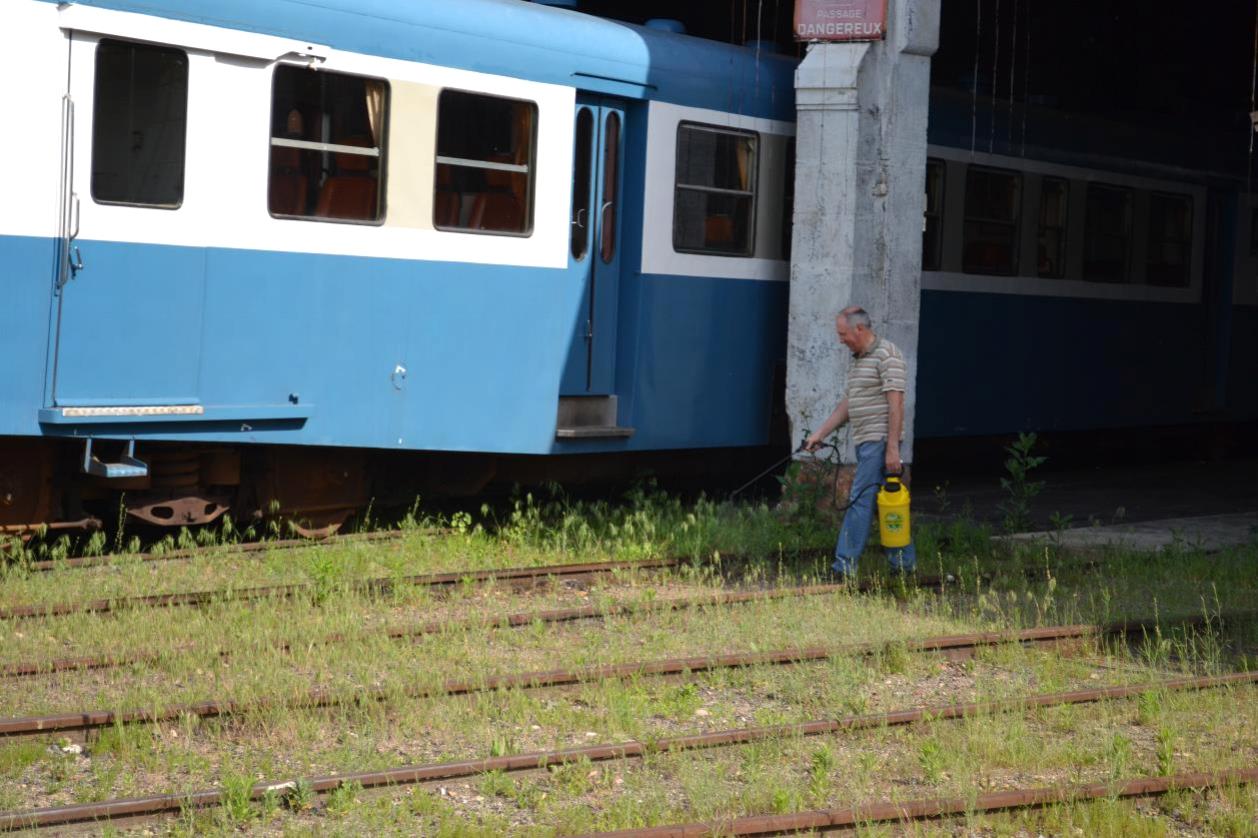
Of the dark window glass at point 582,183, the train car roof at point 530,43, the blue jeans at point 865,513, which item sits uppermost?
the train car roof at point 530,43

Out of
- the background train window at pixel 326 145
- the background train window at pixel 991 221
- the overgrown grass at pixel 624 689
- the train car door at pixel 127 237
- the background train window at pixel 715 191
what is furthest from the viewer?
the background train window at pixel 991 221

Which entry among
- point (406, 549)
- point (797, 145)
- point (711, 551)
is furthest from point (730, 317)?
point (406, 549)

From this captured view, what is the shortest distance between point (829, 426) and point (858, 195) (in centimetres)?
255

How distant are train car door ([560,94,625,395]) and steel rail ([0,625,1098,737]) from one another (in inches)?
157

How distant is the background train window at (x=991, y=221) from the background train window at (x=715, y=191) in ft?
8.96

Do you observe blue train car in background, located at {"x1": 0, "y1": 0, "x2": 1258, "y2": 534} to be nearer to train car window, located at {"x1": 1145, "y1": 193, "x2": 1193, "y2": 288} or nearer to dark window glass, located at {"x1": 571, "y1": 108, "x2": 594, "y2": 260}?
dark window glass, located at {"x1": 571, "y1": 108, "x2": 594, "y2": 260}

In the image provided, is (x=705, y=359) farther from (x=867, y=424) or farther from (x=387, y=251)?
(x=387, y=251)

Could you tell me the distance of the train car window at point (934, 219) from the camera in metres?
14.3

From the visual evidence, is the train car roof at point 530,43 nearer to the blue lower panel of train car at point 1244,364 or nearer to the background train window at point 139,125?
the background train window at point 139,125

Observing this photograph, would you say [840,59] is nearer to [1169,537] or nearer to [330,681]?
[1169,537]

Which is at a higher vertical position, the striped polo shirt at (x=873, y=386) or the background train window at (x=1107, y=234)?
the background train window at (x=1107, y=234)

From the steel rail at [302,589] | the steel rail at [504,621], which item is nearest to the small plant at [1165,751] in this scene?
the steel rail at [504,621]

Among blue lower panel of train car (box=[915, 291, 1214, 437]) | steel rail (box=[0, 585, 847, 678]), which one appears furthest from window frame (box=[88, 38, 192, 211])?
blue lower panel of train car (box=[915, 291, 1214, 437])

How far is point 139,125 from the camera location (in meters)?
9.39
